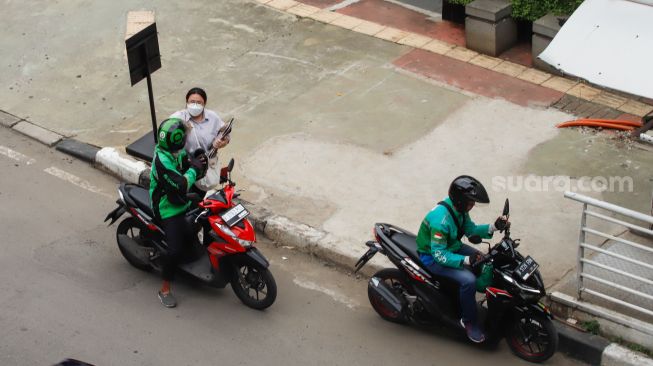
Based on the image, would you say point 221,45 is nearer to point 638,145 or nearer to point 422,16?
point 422,16

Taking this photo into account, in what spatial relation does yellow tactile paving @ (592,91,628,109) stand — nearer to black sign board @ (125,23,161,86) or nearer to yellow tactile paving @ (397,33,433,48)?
yellow tactile paving @ (397,33,433,48)

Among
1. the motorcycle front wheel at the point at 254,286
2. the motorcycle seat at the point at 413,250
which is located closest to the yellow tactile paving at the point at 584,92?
the motorcycle seat at the point at 413,250

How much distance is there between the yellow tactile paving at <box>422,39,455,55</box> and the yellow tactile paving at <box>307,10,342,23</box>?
→ 62.2 inches

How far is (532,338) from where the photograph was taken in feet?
23.8

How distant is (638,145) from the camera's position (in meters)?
10.1

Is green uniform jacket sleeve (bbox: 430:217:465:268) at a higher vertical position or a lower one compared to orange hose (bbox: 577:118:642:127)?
higher

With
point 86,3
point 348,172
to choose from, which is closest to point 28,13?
point 86,3

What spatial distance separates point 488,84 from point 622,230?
11.3ft

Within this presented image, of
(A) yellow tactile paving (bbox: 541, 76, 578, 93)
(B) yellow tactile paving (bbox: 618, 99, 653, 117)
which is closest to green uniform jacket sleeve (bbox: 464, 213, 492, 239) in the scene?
(B) yellow tactile paving (bbox: 618, 99, 653, 117)

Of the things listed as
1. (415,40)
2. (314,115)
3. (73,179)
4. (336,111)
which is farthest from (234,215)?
(415,40)

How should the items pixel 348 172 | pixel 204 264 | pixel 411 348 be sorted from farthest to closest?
pixel 348 172 → pixel 204 264 → pixel 411 348

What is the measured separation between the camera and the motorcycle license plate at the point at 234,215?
24.8 ft

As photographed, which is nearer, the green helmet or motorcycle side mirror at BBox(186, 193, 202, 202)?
the green helmet

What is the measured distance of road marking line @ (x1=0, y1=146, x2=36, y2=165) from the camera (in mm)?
10680
